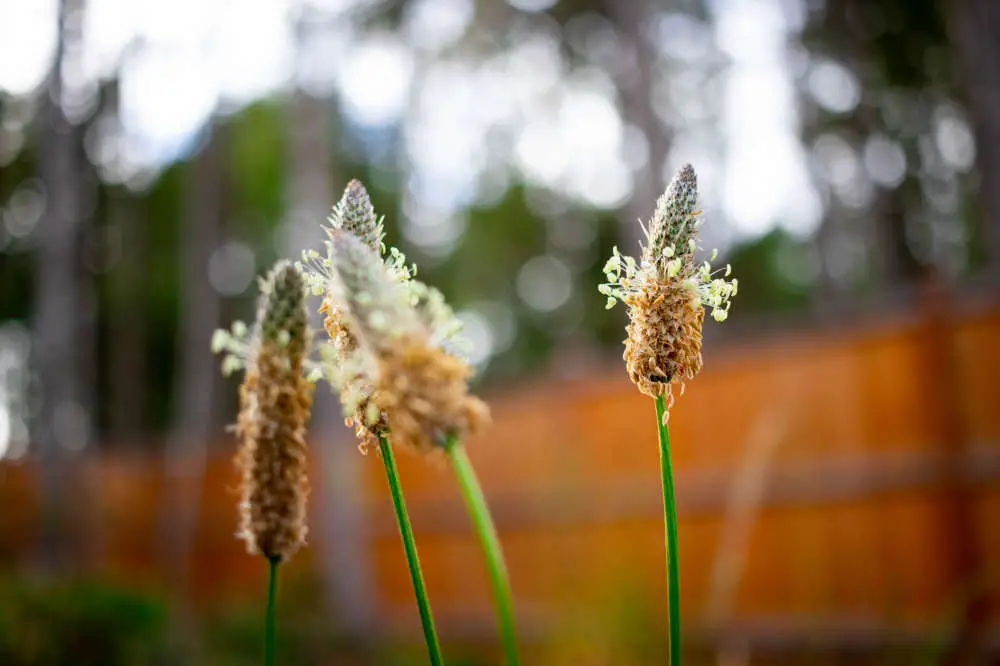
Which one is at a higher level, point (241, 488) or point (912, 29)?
point (912, 29)

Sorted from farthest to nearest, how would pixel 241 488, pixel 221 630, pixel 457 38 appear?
pixel 457 38, pixel 221 630, pixel 241 488

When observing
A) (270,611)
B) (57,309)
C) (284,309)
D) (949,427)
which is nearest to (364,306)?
(284,309)

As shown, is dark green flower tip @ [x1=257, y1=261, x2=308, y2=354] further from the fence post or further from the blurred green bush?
the fence post

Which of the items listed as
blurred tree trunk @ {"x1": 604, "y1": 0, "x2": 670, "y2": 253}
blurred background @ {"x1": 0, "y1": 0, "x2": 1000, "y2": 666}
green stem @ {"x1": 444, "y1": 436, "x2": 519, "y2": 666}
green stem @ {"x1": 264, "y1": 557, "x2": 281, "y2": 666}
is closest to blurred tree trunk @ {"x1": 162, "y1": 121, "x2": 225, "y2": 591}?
blurred background @ {"x1": 0, "y1": 0, "x2": 1000, "y2": 666}

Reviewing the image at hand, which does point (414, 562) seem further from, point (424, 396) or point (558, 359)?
point (558, 359)

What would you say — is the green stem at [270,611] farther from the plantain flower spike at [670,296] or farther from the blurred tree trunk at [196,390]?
the blurred tree trunk at [196,390]

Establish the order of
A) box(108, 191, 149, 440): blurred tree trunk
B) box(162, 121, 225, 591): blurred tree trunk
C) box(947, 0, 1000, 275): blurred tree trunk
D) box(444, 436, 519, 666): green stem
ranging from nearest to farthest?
1. box(444, 436, 519, 666): green stem
2. box(947, 0, 1000, 275): blurred tree trunk
3. box(162, 121, 225, 591): blurred tree trunk
4. box(108, 191, 149, 440): blurred tree trunk

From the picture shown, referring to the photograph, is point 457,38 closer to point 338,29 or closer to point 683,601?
point 338,29

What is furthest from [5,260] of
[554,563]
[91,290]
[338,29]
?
[554,563]
